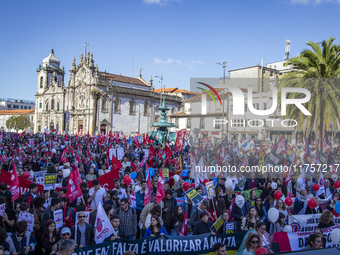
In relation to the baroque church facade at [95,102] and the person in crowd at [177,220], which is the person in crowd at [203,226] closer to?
the person in crowd at [177,220]

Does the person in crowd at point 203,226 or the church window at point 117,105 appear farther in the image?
the church window at point 117,105

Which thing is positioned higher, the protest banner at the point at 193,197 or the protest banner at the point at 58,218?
the protest banner at the point at 193,197

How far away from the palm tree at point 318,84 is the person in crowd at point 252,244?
12.5 metres

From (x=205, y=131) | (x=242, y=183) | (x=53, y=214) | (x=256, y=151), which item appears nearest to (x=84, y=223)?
(x=53, y=214)

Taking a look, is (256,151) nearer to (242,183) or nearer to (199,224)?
(242,183)

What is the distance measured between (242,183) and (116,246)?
6.13 m

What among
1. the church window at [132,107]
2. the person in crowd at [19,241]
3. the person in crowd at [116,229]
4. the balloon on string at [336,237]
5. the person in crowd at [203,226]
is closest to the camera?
the person in crowd at [19,241]

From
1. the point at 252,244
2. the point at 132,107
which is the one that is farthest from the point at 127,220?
the point at 132,107

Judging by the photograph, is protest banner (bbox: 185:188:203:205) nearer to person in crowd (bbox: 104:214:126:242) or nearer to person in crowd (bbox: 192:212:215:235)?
person in crowd (bbox: 192:212:215:235)

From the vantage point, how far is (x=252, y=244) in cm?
484

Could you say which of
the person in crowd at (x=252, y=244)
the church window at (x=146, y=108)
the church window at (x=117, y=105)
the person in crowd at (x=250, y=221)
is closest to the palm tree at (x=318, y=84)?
the person in crowd at (x=250, y=221)

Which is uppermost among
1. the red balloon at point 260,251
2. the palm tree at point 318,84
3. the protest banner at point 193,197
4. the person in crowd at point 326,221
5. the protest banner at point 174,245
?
the palm tree at point 318,84

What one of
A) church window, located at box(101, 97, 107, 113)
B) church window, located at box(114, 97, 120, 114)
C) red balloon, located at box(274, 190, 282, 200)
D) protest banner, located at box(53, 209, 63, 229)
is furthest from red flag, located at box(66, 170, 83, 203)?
church window, located at box(114, 97, 120, 114)

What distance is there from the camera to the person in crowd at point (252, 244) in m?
4.82
